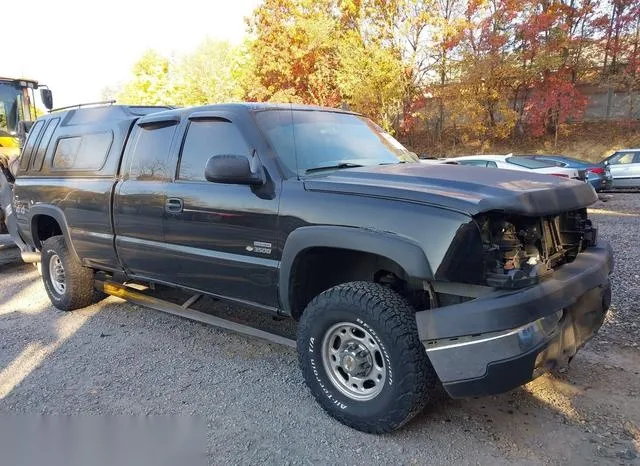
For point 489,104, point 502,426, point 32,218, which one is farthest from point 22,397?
point 489,104

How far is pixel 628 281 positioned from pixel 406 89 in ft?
54.2

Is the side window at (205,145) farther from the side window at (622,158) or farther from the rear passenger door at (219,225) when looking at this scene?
the side window at (622,158)

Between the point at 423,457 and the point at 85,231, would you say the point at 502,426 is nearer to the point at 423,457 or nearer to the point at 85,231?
the point at 423,457

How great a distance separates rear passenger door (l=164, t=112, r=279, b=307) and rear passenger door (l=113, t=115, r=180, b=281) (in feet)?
0.50

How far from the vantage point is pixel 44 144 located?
18.7 feet

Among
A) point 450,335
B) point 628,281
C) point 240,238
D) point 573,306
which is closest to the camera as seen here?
point 450,335

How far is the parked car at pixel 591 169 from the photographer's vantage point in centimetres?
1432

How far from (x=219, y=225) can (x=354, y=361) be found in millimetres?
1370

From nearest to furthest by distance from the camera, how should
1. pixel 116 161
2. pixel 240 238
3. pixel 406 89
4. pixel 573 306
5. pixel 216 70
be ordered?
pixel 573 306 < pixel 240 238 < pixel 116 161 < pixel 406 89 < pixel 216 70

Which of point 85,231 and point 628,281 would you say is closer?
point 85,231

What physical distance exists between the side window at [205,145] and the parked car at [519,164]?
8892 mm

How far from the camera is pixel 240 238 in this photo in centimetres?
358

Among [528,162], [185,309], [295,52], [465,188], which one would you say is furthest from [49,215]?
[295,52]

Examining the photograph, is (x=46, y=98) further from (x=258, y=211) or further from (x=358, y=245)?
(x=358, y=245)
